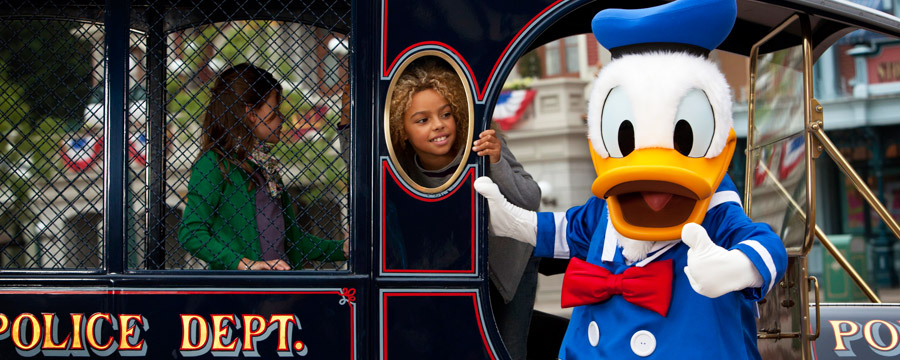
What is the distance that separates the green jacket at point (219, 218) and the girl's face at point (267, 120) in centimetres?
17

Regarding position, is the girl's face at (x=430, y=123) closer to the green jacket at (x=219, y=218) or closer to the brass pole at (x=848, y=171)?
the green jacket at (x=219, y=218)

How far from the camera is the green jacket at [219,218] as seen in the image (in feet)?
10.2

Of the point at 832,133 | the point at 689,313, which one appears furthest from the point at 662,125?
the point at 832,133

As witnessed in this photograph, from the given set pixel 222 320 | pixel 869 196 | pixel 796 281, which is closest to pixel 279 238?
pixel 222 320

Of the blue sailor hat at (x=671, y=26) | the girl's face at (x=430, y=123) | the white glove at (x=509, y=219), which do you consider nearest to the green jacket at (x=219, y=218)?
the girl's face at (x=430, y=123)

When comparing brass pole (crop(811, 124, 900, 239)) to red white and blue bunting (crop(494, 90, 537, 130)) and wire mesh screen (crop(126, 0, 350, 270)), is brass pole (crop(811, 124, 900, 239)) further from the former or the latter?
red white and blue bunting (crop(494, 90, 537, 130))

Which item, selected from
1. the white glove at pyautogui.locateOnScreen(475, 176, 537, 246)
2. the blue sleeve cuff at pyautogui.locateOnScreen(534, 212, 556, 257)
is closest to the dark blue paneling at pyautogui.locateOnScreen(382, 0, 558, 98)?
the white glove at pyautogui.locateOnScreen(475, 176, 537, 246)

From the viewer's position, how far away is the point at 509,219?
2.96 metres

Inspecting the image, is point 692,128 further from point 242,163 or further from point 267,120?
point 242,163

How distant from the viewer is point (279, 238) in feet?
10.5

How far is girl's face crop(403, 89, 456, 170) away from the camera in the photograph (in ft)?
10.1

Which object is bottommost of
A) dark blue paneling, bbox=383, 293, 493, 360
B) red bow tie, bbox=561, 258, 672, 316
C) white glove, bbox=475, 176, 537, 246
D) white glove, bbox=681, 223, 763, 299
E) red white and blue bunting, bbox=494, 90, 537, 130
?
dark blue paneling, bbox=383, 293, 493, 360

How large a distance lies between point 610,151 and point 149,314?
1691 mm

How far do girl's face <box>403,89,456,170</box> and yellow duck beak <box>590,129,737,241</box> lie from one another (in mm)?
690
